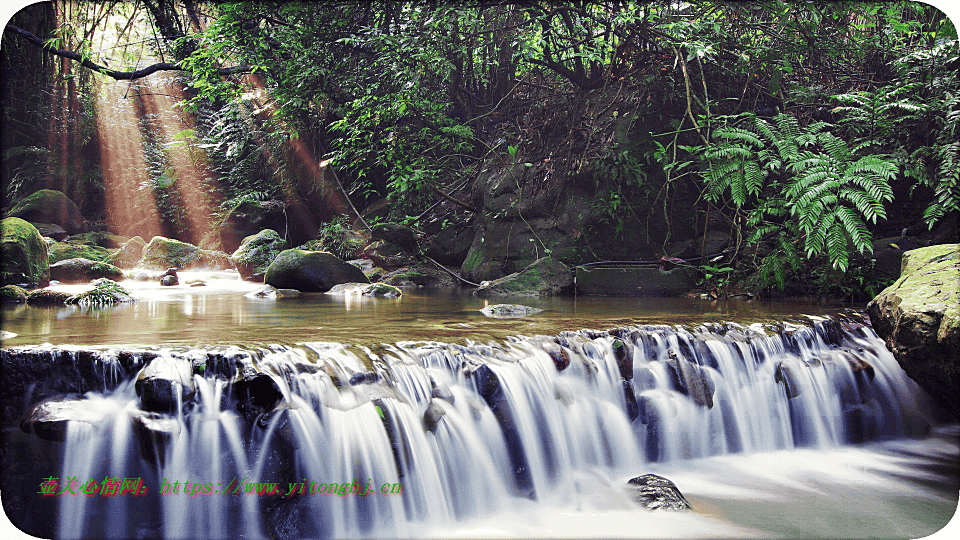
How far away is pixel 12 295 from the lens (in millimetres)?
5453

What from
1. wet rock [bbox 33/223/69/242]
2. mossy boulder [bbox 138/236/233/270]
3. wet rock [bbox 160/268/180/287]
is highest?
wet rock [bbox 33/223/69/242]

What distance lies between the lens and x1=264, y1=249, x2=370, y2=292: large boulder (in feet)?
24.4

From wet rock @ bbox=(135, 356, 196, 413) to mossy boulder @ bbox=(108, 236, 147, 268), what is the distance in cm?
1045

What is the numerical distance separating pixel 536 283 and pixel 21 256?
18.1ft

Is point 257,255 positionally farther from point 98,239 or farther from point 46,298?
point 98,239

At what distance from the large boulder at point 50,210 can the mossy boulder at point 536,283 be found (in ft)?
38.4

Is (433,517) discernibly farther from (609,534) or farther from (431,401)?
(609,534)

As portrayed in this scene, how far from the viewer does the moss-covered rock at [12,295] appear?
5344 millimetres

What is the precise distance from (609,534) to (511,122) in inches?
309

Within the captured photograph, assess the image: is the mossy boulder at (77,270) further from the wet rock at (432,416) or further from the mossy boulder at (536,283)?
the wet rock at (432,416)

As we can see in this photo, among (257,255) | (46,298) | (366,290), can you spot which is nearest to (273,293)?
(366,290)

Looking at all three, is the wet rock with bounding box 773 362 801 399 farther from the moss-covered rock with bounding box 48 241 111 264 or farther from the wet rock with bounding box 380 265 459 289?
the moss-covered rock with bounding box 48 241 111 264

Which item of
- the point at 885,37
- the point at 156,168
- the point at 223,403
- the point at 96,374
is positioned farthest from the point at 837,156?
the point at 156,168

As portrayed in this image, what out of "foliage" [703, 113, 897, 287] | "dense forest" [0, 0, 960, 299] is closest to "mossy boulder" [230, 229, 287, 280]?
"dense forest" [0, 0, 960, 299]
